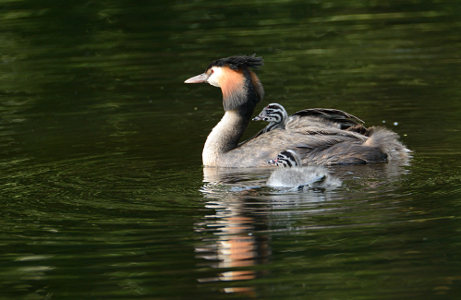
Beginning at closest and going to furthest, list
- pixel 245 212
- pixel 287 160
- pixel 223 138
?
pixel 245 212 → pixel 287 160 → pixel 223 138

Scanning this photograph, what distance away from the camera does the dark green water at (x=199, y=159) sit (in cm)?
714

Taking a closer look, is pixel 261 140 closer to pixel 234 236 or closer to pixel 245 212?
pixel 245 212

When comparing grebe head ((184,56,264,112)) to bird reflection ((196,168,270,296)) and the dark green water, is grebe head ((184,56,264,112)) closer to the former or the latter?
the dark green water

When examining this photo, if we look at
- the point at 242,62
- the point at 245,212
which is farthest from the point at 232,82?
the point at 245,212

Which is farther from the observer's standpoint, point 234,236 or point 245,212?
point 245,212

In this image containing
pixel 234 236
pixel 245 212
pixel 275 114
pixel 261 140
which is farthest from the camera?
pixel 275 114

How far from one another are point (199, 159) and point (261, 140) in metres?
0.78

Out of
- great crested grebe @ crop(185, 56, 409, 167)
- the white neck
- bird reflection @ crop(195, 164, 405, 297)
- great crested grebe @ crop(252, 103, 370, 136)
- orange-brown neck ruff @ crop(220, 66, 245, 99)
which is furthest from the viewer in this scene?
orange-brown neck ruff @ crop(220, 66, 245, 99)

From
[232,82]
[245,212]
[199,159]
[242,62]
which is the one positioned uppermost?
[242,62]

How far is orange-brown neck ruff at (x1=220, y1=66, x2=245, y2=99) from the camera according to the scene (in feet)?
37.6

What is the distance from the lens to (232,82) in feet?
37.7

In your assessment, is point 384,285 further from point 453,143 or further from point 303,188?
point 453,143

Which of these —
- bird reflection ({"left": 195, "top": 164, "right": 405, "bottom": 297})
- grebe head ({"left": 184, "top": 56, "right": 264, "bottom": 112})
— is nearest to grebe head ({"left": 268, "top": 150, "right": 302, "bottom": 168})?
bird reflection ({"left": 195, "top": 164, "right": 405, "bottom": 297})

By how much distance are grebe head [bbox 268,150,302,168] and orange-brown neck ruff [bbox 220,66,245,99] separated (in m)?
1.45
